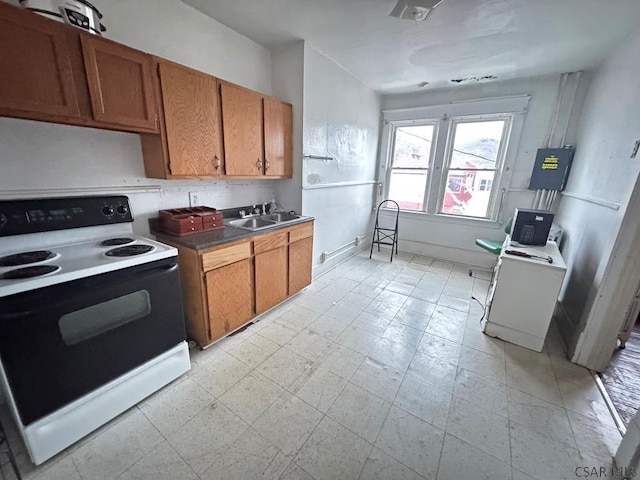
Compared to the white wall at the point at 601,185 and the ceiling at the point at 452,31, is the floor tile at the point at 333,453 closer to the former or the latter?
the white wall at the point at 601,185

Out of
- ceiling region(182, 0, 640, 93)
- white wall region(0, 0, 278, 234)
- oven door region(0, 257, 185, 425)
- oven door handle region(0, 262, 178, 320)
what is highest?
ceiling region(182, 0, 640, 93)

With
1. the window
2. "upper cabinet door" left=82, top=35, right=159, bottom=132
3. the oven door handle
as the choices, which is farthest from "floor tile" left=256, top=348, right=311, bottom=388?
the window

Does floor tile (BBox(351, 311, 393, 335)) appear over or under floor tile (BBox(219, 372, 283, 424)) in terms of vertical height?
over

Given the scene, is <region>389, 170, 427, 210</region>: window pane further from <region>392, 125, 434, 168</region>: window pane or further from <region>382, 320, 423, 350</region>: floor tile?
<region>382, 320, 423, 350</region>: floor tile

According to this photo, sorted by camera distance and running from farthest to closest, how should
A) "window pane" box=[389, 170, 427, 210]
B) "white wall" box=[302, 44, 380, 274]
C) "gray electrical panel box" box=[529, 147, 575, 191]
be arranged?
"window pane" box=[389, 170, 427, 210]
"gray electrical panel box" box=[529, 147, 575, 191]
"white wall" box=[302, 44, 380, 274]

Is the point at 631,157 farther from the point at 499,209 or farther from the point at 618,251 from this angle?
the point at 499,209

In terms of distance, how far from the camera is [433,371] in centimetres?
188

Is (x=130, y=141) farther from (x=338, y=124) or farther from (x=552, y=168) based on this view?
(x=552, y=168)

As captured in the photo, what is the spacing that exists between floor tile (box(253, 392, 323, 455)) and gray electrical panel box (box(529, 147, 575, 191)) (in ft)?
12.4

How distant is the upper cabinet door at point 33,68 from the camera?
1.15 meters

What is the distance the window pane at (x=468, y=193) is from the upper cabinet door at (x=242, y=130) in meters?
3.09

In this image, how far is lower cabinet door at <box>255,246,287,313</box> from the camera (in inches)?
90.5

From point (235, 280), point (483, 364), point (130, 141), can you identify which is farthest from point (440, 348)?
point (130, 141)

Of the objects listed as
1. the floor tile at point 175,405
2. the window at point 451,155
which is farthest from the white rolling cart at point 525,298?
the floor tile at point 175,405
